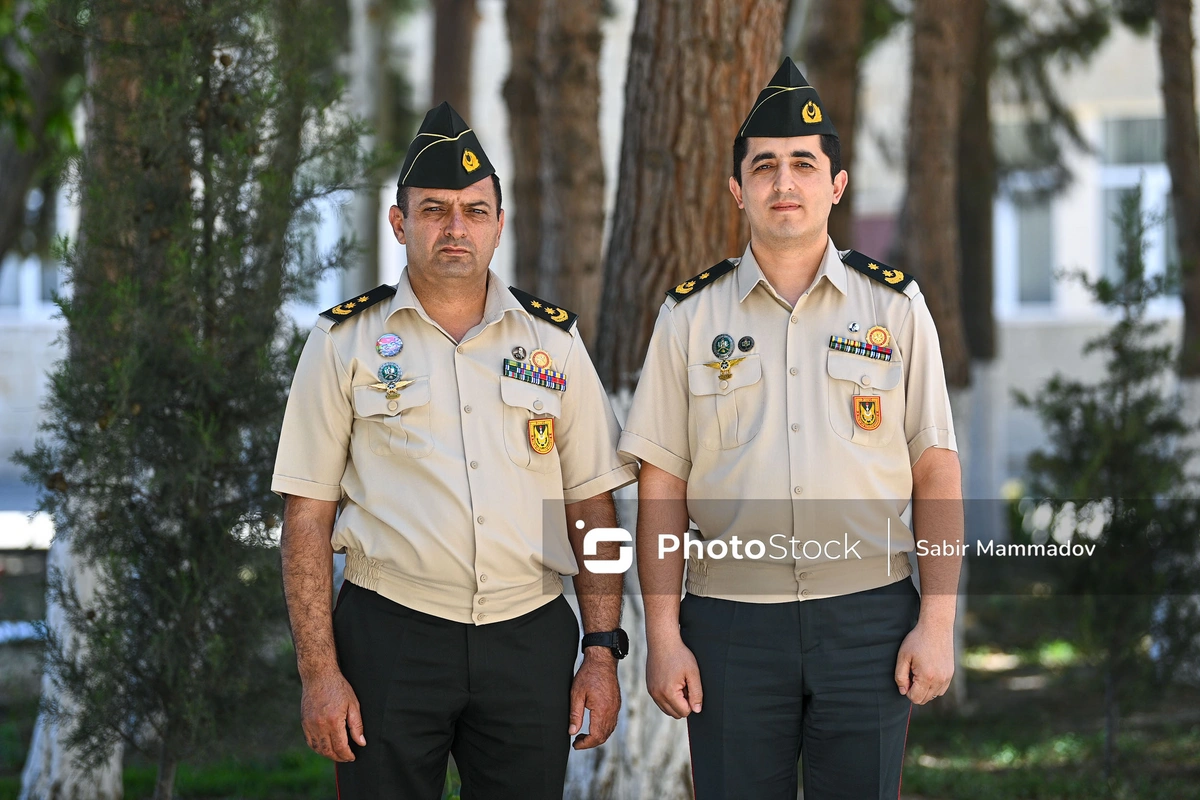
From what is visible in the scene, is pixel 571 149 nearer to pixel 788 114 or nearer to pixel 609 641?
pixel 788 114

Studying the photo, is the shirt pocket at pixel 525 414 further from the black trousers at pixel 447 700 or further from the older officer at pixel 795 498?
the black trousers at pixel 447 700

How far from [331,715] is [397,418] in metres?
0.65

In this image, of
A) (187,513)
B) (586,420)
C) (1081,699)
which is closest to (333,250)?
(187,513)

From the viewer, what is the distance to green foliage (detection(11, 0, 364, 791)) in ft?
13.1

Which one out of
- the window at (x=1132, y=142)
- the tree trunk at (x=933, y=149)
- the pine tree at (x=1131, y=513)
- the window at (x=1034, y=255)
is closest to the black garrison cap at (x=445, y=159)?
the pine tree at (x=1131, y=513)

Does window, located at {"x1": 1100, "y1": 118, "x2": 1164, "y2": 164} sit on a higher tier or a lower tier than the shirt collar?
higher

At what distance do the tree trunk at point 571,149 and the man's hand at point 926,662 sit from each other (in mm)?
3534

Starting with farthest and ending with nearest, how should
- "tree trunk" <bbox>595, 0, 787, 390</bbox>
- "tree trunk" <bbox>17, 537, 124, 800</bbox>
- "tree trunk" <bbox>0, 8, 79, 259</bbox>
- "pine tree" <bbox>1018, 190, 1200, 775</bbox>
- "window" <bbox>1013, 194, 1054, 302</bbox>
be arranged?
"window" <bbox>1013, 194, 1054, 302</bbox>, "tree trunk" <bbox>0, 8, 79, 259</bbox>, "pine tree" <bbox>1018, 190, 1200, 775</bbox>, "tree trunk" <bbox>17, 537, 124, 800</bbox>, "tree trunk" <bbox>595, 0, 787, 390</bbox>

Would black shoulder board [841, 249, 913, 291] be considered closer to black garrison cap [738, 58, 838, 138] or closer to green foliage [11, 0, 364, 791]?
black garrison cap [738, 58, 838, 138]

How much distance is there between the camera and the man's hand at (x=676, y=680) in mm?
2688

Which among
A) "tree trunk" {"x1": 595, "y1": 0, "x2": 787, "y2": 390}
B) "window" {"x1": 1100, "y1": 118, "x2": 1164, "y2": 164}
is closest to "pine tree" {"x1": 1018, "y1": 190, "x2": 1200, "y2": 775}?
"tree trunk" {"x1": 595, "y1": 0, "x2": 787, "y2": 390}

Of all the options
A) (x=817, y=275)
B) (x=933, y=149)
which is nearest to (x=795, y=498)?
(x=817, y=275)

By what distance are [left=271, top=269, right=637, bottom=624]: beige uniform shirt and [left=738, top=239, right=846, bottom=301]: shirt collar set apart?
1.54ft

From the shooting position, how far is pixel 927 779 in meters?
5.78
